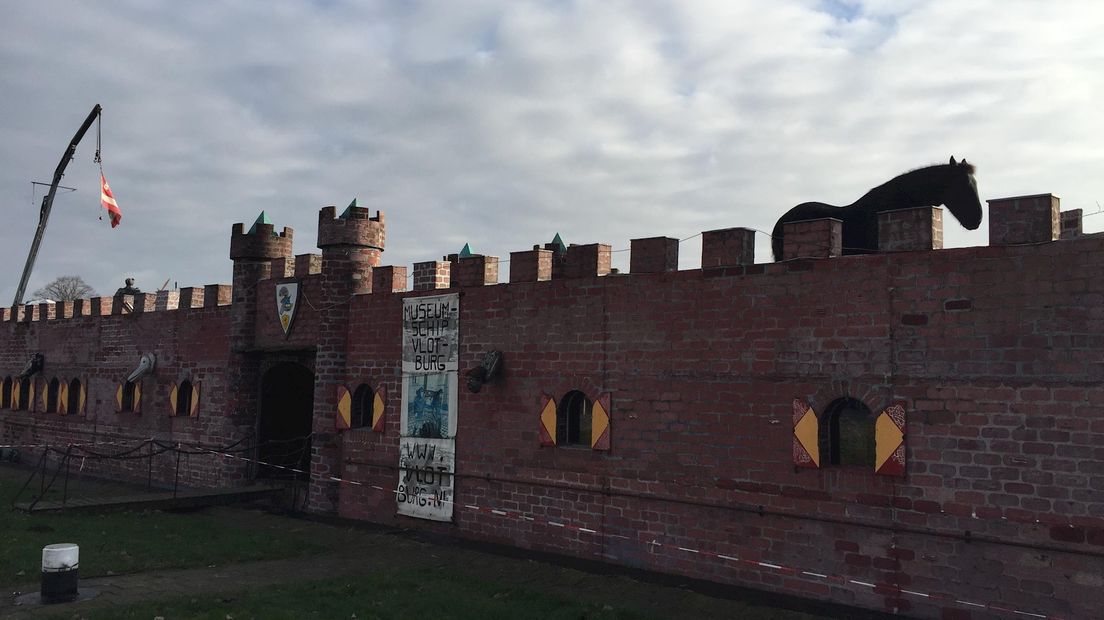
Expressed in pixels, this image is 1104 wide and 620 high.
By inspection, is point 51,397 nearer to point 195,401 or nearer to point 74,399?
point 74,399

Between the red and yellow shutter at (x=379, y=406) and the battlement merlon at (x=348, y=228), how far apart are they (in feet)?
9.19

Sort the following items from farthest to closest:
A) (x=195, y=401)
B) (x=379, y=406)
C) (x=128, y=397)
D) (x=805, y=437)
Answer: (x=128, y=397) → (x=195, y=401) → (x=379, y=406) → (x=805, y=437)

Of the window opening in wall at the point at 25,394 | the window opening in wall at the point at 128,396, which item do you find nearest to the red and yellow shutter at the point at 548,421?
the window opening in wall at the point at 128,396

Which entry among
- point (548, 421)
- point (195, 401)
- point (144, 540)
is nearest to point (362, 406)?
point (144, 540)

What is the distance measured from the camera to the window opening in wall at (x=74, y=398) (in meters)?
23.5

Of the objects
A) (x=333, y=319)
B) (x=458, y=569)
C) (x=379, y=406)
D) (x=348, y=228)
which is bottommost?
(x=458, y=569)

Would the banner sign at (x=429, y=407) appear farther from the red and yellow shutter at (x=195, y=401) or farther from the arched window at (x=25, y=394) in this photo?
the arched window at (x=25, y=394)

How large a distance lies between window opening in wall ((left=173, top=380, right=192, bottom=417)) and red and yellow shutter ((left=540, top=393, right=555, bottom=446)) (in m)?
10.5

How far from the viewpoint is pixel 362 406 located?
51.9ft

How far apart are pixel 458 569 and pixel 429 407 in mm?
3424

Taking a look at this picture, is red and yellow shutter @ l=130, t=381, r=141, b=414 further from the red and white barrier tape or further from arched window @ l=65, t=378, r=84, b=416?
the red and white barrier tape

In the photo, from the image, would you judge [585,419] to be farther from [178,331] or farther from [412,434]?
[178,331]

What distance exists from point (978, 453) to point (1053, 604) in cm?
149

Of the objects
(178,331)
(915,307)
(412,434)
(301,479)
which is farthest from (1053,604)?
(178,331)
